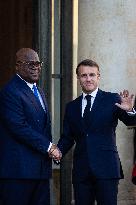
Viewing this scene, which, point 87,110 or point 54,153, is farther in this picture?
point 87,110

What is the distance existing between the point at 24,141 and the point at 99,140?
61cm

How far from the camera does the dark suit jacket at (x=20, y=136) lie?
4.55 meters

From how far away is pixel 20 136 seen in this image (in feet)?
14.9

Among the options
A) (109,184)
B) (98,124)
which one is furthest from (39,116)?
(109,184)

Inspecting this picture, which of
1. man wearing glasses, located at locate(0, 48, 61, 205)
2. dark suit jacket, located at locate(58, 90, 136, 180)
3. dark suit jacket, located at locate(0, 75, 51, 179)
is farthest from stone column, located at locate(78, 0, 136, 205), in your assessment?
dark suit jacket, located at locate(0, 75, 51, 179)

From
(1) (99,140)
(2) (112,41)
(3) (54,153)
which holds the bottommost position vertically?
(3) (54,153)

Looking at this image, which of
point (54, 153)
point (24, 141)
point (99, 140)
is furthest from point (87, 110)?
point (24, 141)

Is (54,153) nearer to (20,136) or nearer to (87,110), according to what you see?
(20,136)

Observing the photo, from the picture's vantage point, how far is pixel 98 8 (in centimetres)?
617

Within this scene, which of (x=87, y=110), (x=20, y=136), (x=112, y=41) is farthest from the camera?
(x=112, y=41)

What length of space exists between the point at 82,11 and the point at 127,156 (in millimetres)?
1653

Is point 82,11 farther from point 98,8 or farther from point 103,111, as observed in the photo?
point 103,111

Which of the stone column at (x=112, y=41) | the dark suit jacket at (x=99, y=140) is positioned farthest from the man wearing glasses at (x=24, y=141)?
the stone column at (x=112, y=41)

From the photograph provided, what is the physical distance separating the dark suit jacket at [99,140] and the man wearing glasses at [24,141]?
234 millimetres
